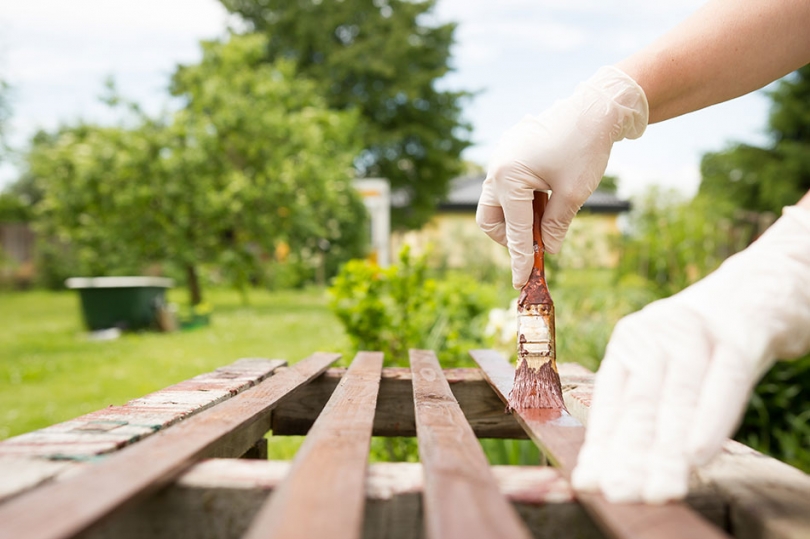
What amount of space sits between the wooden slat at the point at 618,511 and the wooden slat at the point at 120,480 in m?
0.50

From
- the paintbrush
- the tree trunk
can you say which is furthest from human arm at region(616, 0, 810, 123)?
the tree trunk

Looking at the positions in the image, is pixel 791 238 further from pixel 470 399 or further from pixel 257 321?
pixel 257 321

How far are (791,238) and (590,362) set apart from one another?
3.00 metres

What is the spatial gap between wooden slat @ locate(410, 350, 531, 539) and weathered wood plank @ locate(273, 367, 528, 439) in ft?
1.89

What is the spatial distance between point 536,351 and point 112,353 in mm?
6075

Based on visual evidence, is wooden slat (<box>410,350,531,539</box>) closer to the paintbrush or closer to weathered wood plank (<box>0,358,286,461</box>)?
the paintbrush

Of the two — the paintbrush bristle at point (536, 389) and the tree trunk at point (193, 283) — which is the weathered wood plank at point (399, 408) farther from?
the tree trunk at point (193, 283)

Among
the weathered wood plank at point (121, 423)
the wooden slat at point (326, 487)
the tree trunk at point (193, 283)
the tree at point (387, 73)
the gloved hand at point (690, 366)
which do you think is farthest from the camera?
the tree at point (387, 73)

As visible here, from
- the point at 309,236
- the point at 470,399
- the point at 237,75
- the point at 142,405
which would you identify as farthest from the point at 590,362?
the point at 237,75

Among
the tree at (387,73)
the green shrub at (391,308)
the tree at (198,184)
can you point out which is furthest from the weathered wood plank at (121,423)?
the tree at (387,73)

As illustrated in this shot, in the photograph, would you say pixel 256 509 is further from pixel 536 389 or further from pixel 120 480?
pixel 536 389

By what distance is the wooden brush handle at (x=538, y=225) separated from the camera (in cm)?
145

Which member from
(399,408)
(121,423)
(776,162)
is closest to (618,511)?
(121,423)

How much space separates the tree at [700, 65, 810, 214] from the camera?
15938 mm
